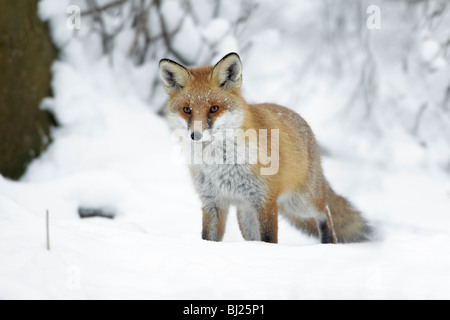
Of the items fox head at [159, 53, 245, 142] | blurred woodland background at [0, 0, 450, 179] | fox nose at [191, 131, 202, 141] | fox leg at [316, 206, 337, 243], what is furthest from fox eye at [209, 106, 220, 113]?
blurred woodland background at [0, 0, 450, 179]

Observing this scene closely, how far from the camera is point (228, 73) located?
2.71m

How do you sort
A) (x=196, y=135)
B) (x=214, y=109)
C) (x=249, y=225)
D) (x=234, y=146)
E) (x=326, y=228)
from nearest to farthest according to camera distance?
1. (x=196, y=135)
2. (x=214, y=109)
3. (x=234, y=146)
4. (x=249, y=225)
5. (x=326, y=228)

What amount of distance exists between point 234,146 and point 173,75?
529 millimetres

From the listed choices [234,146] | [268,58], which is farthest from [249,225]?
[268,58]

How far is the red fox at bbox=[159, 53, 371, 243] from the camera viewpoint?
2607 mm

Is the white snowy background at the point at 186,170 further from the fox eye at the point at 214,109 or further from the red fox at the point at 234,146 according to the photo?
the fox eye at the point at 214,109

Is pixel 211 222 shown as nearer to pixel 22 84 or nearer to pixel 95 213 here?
pixel 95 213

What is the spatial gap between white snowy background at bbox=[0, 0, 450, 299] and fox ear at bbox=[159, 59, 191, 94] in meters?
0.84

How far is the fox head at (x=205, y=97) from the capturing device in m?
2.54

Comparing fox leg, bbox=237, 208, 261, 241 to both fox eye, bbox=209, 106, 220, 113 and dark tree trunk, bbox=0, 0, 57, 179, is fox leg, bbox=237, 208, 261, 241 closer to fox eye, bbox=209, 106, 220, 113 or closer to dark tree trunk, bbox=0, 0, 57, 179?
fox eye, bbox=209, 106, 220, 113

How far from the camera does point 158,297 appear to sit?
1.72 metres

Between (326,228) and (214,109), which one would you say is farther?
(326,228)
